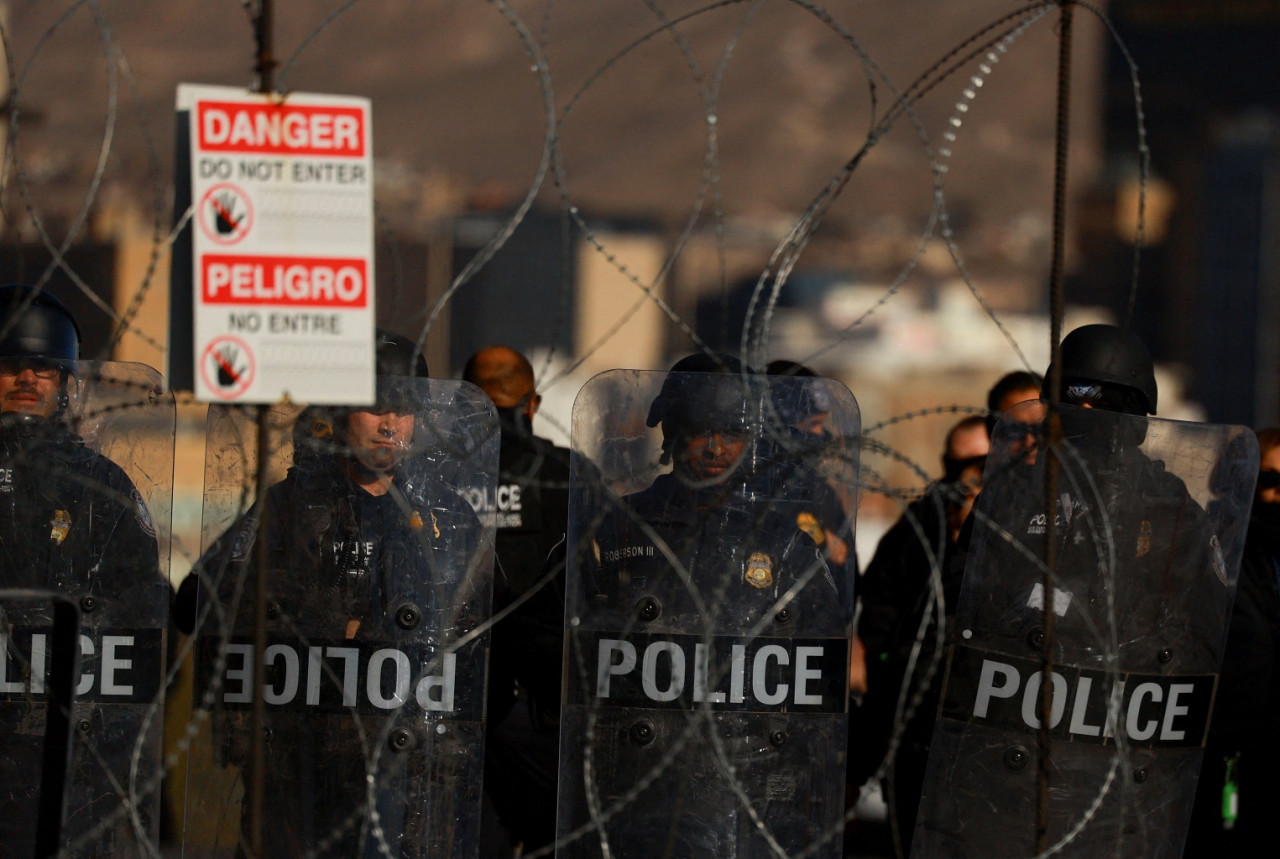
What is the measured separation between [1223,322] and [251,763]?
91568 millimetres

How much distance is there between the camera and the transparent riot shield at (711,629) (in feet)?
11.8

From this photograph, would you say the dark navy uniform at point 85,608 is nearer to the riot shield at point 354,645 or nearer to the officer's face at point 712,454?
the riot shield at point 354,645

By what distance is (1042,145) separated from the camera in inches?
5817

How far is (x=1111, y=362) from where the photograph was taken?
4078mm

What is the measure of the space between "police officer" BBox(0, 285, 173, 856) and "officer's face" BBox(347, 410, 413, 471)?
0.51 m

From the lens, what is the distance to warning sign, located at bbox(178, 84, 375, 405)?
9.77 feet

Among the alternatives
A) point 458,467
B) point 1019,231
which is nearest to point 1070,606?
point 458,467

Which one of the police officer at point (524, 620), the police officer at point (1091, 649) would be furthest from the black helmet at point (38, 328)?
the police officer at point (1091, 649)

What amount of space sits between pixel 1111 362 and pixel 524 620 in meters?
1.62

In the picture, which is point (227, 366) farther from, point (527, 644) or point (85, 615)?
point (527, 644)

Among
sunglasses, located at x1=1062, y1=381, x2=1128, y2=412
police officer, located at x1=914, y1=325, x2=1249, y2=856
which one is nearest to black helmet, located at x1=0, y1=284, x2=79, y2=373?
police officer, located at x1=914, y1=325, x2=1249, y2=856

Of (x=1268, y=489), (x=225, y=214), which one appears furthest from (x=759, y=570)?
(x=1268, y=489)

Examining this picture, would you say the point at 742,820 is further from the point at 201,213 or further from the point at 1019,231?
the point at 1019,231

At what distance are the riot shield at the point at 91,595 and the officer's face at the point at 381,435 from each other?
16.3 inches
